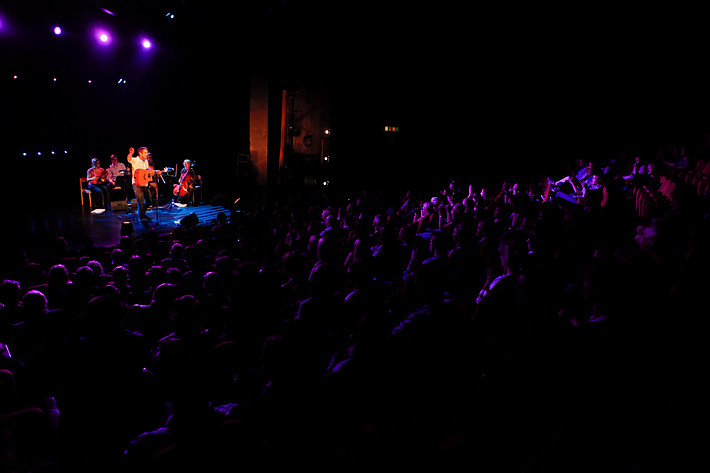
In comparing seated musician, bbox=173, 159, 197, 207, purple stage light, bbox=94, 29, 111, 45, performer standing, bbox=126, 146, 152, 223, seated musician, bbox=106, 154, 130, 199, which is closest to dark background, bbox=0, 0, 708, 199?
purple stage light, bbox=94, 29, 111, 45

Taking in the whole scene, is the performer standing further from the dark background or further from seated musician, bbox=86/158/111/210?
the dark background

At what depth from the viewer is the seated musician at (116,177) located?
39.0 ft

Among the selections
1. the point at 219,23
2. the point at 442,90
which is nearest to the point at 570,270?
the point at 219,23

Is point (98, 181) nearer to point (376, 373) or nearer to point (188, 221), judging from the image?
point (188, 221)

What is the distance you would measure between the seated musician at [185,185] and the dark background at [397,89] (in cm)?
147

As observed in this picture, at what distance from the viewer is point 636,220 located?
6.98 meters

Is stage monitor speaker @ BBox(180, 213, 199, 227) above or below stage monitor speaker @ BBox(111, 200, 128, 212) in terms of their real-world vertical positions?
above

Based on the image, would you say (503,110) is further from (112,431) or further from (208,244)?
(112,431)

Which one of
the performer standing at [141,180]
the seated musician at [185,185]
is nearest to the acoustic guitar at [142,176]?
the performer standing at [141,180]

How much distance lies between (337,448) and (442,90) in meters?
15.3

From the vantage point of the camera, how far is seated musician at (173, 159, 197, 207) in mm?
12312

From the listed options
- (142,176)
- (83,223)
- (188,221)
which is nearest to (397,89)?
(142,176)

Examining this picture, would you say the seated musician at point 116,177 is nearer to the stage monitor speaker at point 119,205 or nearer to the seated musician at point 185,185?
the stage monitor speaker at point 119,205

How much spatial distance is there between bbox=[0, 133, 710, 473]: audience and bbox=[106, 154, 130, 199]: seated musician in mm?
8936
